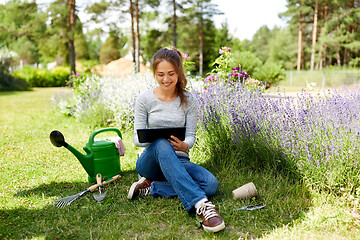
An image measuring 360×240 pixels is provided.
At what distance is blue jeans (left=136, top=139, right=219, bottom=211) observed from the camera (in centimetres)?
218

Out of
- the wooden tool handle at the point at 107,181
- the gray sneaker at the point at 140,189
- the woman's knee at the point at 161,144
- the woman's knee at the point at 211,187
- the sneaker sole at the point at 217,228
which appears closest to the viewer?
the sneaker sole at the point at 217,228

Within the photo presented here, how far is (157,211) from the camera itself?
2346mm

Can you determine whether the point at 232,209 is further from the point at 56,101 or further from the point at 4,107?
the point at 4,107

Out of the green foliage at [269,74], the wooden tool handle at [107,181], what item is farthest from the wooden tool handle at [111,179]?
the green foliage at [269,74]

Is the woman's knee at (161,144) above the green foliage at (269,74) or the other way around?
the other way around

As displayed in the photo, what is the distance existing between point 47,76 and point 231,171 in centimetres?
1881

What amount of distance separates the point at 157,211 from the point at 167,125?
700 millimetres

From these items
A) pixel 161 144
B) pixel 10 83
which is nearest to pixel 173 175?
pixel 161 144

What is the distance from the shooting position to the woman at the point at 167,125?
2.32 metres

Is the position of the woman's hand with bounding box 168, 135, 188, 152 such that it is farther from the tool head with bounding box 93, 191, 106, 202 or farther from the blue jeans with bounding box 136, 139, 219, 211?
the tool head with bounding box 93, 191, 106, 202

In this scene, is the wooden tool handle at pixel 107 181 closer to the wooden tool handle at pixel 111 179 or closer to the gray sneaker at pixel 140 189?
the wooden tool handle at pixel 111 179

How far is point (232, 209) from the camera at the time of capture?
2.32 meters

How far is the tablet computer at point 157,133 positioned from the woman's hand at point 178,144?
34mm

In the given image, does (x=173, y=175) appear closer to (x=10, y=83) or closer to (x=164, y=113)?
(x=164, y=113)
